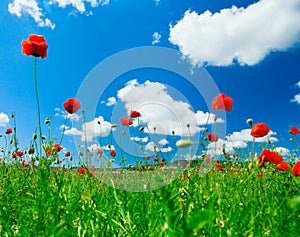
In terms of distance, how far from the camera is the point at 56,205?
4.99 feet

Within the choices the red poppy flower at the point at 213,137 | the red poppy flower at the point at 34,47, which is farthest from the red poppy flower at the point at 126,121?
the red poppy flower at the point at 34,47

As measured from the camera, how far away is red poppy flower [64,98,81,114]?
2.60 m

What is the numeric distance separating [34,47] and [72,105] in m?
0.53

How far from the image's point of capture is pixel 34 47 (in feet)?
7.79

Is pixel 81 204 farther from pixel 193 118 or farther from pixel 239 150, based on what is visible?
pixel 239 150

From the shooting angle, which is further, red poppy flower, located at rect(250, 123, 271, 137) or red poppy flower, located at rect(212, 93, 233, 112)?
red poppy flower, located at rect(250, 123, 271, 137)

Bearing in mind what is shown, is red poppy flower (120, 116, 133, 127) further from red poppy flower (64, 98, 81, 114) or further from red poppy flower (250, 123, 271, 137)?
red poppy flower (250, 123, 271, 137)

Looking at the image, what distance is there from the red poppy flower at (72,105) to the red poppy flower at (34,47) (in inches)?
16.4

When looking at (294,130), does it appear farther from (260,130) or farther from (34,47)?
(34,47)

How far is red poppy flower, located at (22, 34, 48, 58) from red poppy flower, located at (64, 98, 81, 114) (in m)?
0.42

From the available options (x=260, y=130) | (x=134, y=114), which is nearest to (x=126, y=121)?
(x=134, y=114)

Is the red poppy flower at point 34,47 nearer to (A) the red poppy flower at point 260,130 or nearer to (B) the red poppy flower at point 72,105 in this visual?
(B) the red poppy flower at point 72,105

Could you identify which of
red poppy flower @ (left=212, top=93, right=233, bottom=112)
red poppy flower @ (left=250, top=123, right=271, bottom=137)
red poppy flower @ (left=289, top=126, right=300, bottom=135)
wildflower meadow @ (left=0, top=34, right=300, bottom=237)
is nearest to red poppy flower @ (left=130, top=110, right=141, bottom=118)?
wildflower meadow @ (left=0, top=34, right=300, bottom=237)

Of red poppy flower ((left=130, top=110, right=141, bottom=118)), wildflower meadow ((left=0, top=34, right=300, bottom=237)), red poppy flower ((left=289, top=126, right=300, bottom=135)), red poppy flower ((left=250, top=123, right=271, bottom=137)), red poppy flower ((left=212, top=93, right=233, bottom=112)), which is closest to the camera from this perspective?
wildflower meadow ((left=0, top=34, right=300, bottom=237))
